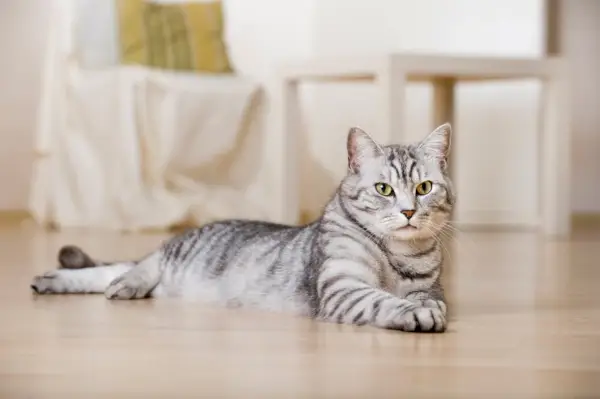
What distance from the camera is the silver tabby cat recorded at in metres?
1.78

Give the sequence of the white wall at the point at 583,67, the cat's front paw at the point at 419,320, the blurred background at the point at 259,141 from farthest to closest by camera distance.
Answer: the white wall at the point at 583,67, the blurred background at the point at 259,141, the cat's front paw at the point at 419,320

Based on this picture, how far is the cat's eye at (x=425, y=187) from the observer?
183cm

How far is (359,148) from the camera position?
6.16 feet

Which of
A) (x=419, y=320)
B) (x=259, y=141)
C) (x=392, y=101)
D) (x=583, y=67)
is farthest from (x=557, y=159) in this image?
(x=419, y=320)

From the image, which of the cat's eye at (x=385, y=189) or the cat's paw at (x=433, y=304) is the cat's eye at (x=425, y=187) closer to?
the cat's eye at (x=385, y=189)

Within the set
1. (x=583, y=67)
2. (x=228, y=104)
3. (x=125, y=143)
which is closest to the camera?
(x=125, y=143)

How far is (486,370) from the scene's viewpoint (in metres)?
1.45

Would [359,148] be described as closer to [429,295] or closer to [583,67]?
[429,295]

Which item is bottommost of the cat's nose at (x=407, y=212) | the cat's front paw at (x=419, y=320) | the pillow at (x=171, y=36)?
the cat's front paw at (x=419, y=320)

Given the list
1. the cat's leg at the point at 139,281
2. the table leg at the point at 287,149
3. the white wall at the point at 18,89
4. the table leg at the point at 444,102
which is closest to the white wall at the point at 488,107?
the table leg at the point at 444,102

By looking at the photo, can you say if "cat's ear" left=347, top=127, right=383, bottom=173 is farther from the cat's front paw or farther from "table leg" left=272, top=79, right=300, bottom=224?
"table leg" left=272, top=79, right=300, bottom=224

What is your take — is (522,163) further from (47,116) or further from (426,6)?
(47,116)

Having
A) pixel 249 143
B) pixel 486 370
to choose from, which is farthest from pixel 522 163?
pixel 486 370

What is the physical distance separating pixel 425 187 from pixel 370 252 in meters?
0.14
